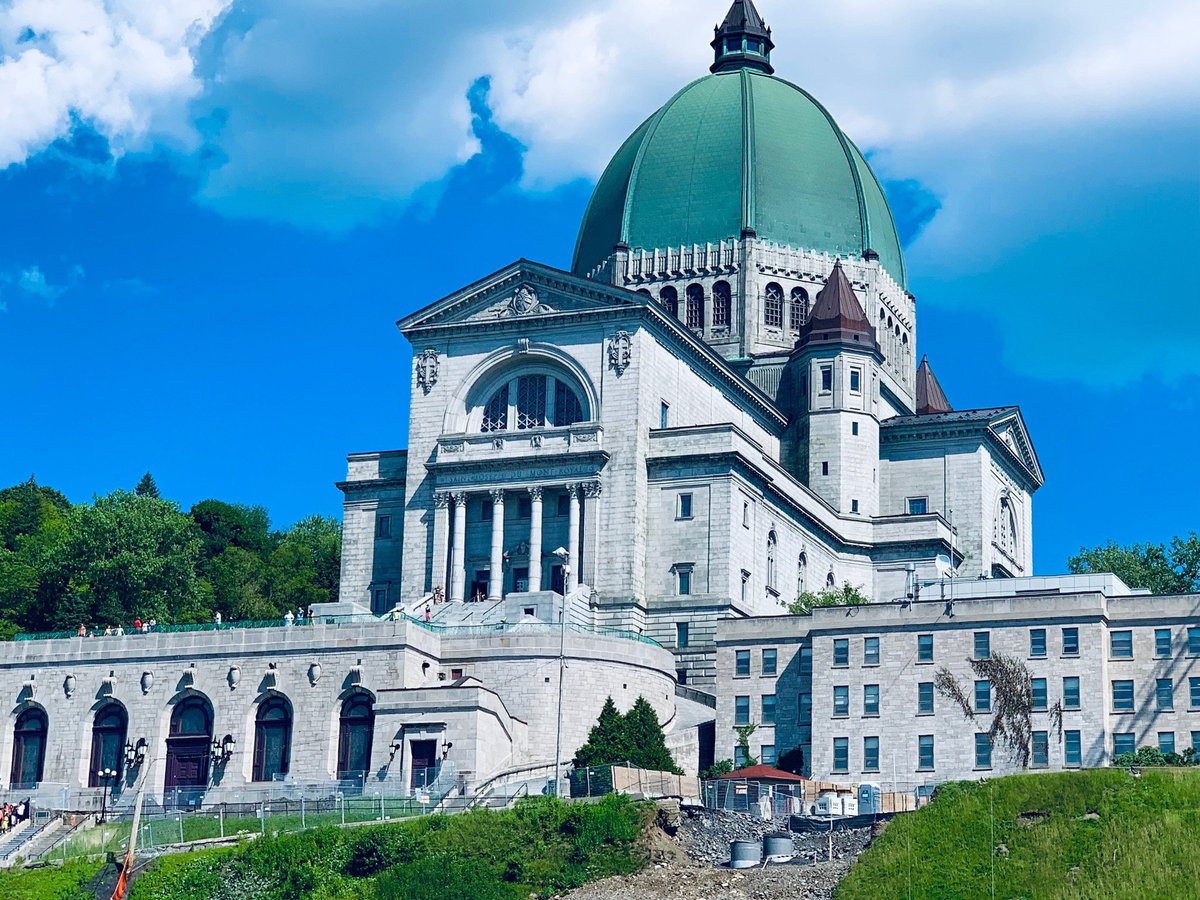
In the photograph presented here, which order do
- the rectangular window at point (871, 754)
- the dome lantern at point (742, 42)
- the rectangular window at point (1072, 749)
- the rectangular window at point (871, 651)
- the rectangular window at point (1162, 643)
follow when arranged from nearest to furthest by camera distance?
1. the rectangular window at point (1072, 749)
2. the rectangular window at point (1162, 643)
3. the rectangular window at point (871, 754)
4. the rectangular window at point (871, 651)
5. the dome lantern at point (742, 42)

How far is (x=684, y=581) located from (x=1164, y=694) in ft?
83.1

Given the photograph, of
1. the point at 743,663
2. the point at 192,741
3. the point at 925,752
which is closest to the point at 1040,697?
the point at 925,752

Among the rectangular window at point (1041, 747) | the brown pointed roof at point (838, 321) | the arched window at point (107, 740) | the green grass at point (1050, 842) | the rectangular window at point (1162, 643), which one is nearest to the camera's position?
the green grass at point (1050, 842)

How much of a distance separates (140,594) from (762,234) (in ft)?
134

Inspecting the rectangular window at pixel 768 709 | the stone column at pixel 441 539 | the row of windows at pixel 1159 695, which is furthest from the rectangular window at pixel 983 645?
the stone column at pixel 441 539

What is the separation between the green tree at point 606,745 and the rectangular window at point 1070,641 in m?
16.9

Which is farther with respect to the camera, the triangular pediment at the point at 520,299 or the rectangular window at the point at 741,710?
the triangular pediment at the point at 520,299

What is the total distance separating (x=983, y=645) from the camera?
3637 inches

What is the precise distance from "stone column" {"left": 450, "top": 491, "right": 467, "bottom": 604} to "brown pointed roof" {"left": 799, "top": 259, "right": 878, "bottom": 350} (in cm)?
2400

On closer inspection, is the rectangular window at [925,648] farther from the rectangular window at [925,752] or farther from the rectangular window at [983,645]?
the rectangular window at [925,752]

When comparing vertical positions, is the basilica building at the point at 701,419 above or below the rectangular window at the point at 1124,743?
above

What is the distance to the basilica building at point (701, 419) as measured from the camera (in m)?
110

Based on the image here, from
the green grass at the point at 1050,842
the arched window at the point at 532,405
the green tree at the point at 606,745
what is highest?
the arched window at the point at 532,405

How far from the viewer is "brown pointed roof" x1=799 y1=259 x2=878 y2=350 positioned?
126500 millimetres
